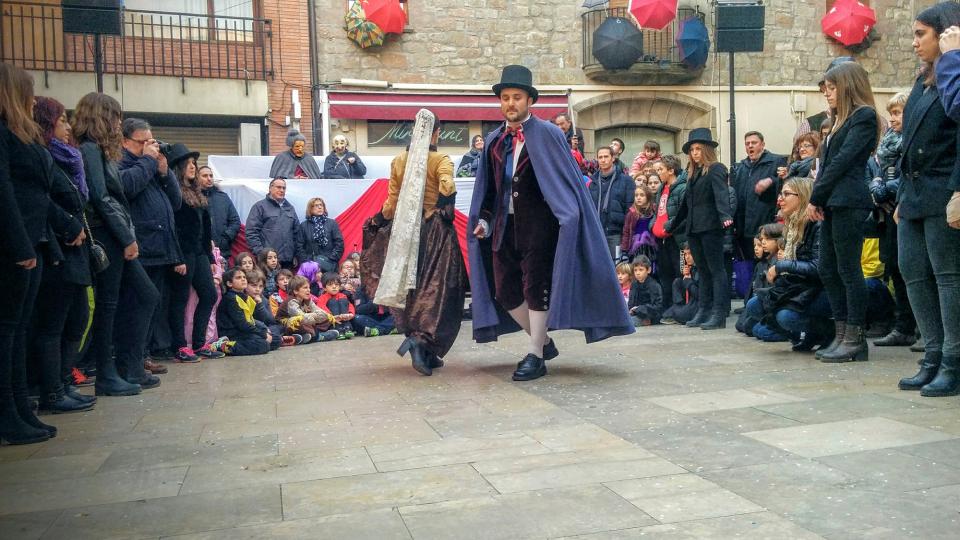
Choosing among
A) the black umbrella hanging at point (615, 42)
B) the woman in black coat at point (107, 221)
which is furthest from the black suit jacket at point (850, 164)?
the black umbrella hanging at point (615, 42)

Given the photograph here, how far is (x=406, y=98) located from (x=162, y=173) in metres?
13.6

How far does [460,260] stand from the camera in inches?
300

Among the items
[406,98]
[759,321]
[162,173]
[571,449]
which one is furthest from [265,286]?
[406,98]

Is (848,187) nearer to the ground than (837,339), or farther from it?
farther from it

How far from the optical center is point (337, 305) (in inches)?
445

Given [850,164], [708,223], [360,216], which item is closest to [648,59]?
[360,216]

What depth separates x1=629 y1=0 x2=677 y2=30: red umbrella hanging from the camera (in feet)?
67.6

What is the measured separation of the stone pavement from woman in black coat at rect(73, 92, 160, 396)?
36cm

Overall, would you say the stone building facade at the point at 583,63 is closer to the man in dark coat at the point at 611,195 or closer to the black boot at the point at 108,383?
the man in dark coat at the point at 611,195

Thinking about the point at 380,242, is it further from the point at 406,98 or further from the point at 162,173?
the point at 406,98

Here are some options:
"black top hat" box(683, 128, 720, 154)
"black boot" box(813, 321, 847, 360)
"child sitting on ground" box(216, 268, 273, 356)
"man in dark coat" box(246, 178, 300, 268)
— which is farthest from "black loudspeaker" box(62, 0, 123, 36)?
"black boot" box(813, 321, 847, 360)

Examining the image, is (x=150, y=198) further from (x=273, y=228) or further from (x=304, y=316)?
(x=273, y=228)

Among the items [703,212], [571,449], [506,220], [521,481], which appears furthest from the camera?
[703,212]

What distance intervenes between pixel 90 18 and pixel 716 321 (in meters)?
8.44
